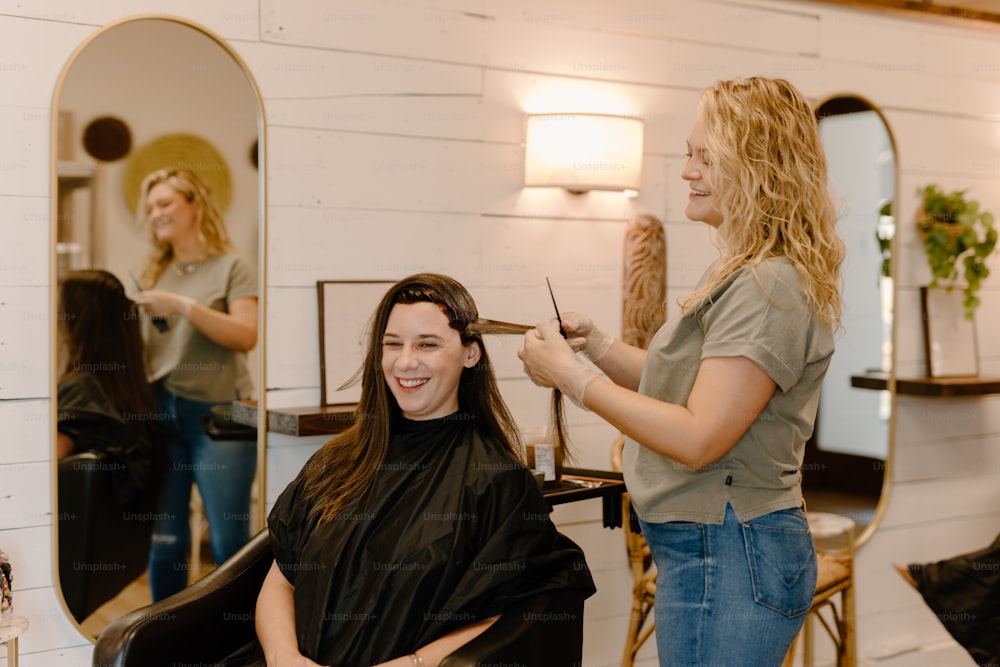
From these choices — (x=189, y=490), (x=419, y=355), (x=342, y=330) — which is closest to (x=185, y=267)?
(x=342, y=330)

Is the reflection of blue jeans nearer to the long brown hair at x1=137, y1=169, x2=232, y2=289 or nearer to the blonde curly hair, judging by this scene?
the long brown hair at x1=137, y1=169, x2=232, y2=289

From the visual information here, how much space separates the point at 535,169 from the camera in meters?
2.81

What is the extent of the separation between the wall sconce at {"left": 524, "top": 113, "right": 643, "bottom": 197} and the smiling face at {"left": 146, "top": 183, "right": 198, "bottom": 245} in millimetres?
928

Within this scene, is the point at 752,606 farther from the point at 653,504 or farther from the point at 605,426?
the point at 605,426

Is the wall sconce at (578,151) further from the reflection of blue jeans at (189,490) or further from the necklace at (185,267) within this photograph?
the reflection of blue jeans at (189,490)

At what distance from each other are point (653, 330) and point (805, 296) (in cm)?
141

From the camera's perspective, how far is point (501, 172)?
2.84 m

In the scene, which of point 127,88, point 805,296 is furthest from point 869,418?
point 127,88

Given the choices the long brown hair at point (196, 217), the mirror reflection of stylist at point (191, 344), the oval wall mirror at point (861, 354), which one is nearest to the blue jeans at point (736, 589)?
the mirror reflection of stylist at point (191, 344)

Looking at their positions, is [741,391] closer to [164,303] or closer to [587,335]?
[587,335]

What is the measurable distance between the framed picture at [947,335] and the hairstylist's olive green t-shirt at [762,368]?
194 centimetres

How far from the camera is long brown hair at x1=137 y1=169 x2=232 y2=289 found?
2391 millimetres

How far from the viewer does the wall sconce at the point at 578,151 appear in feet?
9.11

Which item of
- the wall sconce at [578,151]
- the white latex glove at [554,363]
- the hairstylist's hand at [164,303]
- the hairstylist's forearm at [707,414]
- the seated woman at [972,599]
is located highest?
the wall sconce at [578,151]
